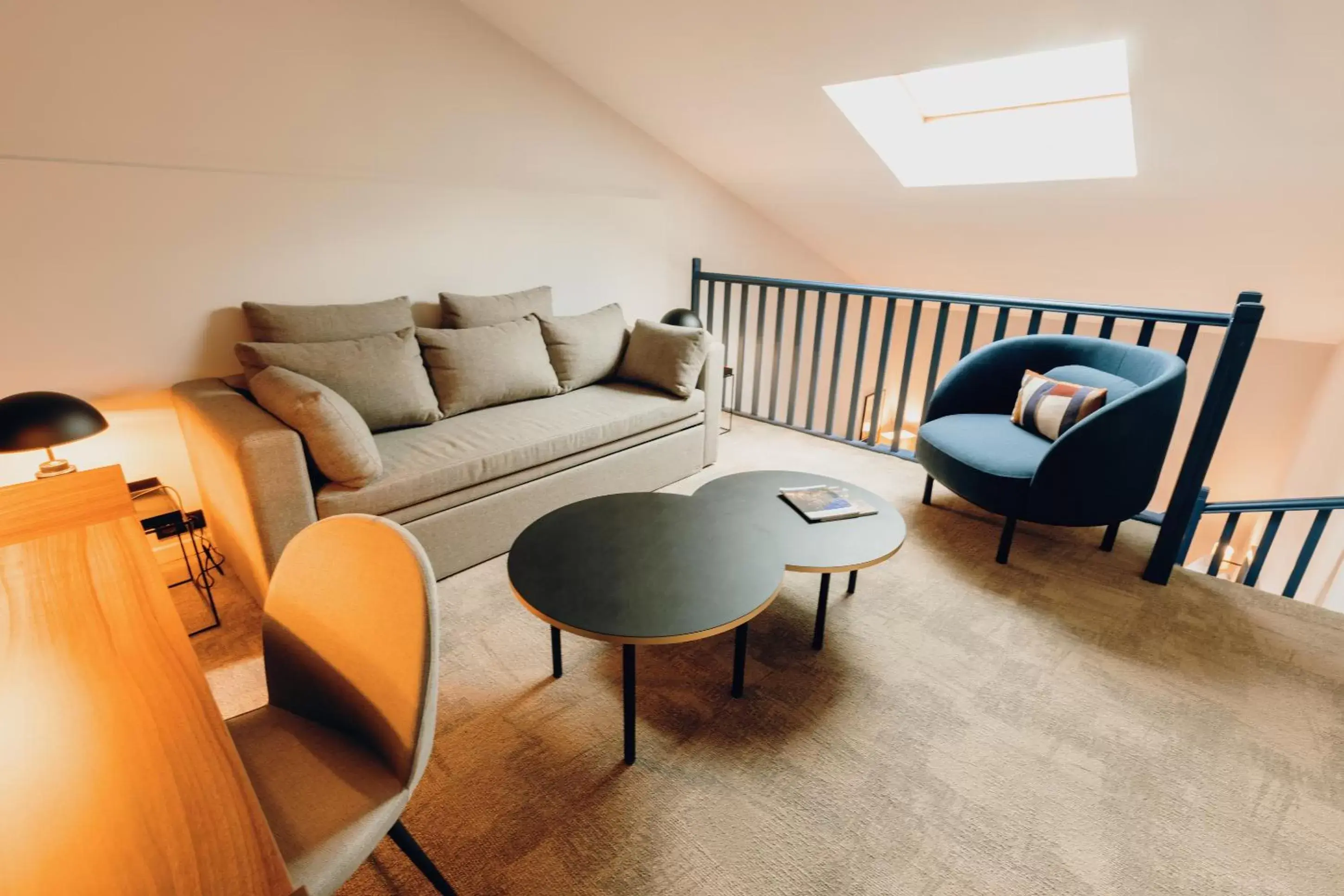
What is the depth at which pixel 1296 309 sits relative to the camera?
3.45m

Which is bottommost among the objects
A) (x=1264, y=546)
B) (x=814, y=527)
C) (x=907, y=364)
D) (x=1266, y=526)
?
(x=1264, y=546)

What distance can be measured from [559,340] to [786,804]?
2.22m

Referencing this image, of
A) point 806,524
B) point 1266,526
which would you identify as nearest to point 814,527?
point 806,524

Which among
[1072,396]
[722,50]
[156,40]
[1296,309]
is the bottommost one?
[1072,396]

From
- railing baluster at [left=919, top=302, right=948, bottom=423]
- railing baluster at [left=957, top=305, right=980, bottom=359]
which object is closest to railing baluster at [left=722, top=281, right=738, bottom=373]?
railing baluster at [left=919, top=302, right=948, bottom=423]

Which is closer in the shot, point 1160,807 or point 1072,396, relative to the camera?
point 1160,807

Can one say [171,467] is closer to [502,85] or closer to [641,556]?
[641,556]

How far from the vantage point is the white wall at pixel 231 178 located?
200cm

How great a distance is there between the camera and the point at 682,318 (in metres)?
3.62

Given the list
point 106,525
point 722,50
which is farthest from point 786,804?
point 722,50

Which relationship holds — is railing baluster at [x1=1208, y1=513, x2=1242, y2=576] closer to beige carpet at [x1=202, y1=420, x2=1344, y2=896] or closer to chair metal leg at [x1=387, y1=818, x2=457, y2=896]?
beige carpet at [x1=202, y1=420, x2=1344, y2=896]

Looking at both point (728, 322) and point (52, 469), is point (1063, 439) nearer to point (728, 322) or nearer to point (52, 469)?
point (728, 322)

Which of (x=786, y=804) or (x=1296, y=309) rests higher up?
(x=1296, y=309)

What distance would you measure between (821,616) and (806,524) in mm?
283
